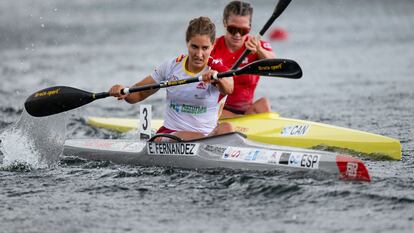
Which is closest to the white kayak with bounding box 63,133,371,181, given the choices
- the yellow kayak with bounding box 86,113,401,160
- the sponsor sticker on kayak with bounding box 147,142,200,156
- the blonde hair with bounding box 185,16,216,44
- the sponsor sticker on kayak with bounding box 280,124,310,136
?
the sponsor sticker on kayak with bounding box 147,142,200,156

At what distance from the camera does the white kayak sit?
8734 millimetres

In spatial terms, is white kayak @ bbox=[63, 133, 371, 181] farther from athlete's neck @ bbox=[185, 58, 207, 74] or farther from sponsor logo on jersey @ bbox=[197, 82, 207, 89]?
athlete's neck @ bbox=[185, 58, 207, 74]

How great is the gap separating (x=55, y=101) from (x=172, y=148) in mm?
1670

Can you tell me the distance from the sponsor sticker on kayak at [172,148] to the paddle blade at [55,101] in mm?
1049

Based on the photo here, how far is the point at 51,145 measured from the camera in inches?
421

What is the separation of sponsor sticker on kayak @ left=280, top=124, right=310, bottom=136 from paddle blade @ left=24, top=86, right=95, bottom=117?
2715 millimetres

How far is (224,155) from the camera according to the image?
9570 mm

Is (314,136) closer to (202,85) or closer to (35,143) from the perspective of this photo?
(202,85)

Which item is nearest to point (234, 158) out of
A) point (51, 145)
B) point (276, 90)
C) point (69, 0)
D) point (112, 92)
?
point (112, 92)

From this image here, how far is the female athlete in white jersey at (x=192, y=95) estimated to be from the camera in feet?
31.5

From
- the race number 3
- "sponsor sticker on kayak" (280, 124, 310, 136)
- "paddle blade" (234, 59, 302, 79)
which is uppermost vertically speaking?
"paddle blade" (234, 59, 302, 79)

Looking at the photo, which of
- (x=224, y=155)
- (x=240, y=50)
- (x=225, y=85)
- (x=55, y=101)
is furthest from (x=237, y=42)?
(x=55, y=101)

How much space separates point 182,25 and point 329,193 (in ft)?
106

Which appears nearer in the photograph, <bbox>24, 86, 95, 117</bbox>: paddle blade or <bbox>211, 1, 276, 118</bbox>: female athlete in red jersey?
<bbox>24, 86, 95, 117</bbox>: paddle blade
